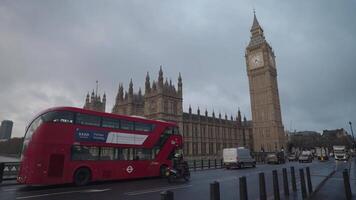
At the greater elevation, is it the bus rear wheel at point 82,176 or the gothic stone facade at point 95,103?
the gothic stone facade at point 95,103

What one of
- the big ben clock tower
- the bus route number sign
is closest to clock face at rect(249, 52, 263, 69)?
the big ben clock tower

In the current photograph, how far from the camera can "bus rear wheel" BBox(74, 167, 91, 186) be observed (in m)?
13.8

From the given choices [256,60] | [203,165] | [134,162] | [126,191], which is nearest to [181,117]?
[203,165]

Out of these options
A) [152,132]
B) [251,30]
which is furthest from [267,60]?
[152,132]

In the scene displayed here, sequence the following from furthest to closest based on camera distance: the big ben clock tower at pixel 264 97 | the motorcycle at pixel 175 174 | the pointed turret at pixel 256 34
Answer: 1. the pointed turret at pixel 256 34
2. the big ben clock tower at pixel 264 97
3. the motorcycle at pixel 175 174

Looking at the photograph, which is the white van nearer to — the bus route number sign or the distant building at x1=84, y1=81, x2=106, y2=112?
the bus route number sign

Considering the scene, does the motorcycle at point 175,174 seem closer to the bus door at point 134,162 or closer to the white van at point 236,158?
the bus door at point 134,162

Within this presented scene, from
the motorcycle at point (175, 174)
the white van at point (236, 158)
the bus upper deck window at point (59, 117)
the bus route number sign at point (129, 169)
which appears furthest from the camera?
the white van at point (236, 158)

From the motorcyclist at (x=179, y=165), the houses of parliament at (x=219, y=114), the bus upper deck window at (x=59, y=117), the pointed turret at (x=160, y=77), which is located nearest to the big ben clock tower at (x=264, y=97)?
the houses of parliament at (x=219, y=114)

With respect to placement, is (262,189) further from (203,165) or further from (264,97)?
(264,97)

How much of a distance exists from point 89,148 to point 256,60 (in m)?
82.5

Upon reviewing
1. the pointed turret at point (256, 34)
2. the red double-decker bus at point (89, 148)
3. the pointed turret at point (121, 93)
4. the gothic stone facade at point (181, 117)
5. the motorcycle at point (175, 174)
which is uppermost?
the pointed turret at point (256, 34)

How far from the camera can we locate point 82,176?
46.4 feet

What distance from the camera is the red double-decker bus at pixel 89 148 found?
12.7m
